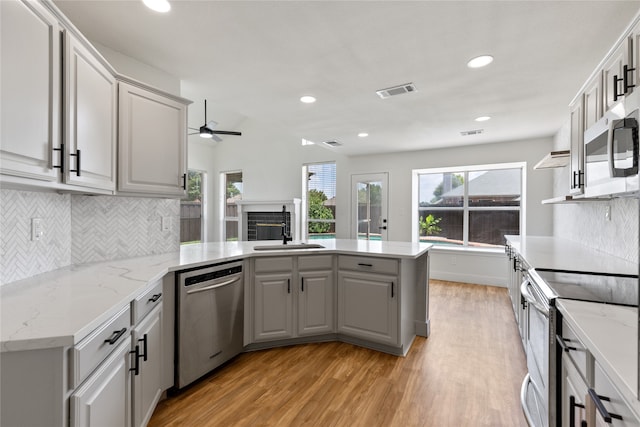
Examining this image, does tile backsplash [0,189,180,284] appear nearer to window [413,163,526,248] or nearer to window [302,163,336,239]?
window [302,163,336,239]

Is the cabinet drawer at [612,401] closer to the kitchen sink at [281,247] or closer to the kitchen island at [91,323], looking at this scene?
the kitchen island at [91,323]

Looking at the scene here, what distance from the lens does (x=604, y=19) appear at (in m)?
1.88

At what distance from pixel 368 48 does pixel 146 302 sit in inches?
89.1

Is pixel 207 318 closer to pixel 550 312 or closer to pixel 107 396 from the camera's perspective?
pixel 107 396

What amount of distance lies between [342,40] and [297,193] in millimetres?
5001


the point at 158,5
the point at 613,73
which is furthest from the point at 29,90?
the point at 613,73

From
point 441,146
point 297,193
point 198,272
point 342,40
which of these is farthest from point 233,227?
point 342,40

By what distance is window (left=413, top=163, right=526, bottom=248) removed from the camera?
543 centimetres

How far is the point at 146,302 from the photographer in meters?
1.62

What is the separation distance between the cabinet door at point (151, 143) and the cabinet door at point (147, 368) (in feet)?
3.17

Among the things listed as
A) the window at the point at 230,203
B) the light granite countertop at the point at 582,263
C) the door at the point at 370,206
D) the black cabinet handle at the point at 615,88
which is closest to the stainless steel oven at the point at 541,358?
the light granite countertop at the point at 582,263

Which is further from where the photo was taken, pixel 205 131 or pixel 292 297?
pixel 205 131

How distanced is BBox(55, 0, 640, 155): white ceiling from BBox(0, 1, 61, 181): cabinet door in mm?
717

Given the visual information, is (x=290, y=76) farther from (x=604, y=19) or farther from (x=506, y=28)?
(x=604, y=19)
